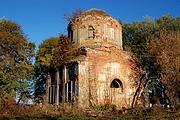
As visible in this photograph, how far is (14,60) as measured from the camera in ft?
99.8

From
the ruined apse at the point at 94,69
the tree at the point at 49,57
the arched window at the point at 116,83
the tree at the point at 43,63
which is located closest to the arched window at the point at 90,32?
the ruined apse at the point at 94,69

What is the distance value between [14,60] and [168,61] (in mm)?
14225

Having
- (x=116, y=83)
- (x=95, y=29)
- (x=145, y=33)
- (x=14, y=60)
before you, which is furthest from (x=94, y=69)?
(x=145, y=33)

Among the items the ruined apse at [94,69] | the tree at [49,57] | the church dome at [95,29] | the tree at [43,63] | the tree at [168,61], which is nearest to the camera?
the tree at [168,61]

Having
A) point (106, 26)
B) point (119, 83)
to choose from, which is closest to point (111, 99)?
point (119, 83)

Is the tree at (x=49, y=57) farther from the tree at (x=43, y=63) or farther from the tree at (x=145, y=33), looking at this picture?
the tree at (x=145, y=33)

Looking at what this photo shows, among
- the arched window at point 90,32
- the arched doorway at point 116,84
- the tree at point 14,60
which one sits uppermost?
the arched window at point 90,32

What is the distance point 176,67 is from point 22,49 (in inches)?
583

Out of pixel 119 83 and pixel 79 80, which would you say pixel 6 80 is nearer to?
pixel 79 80

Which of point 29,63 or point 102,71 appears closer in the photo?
point 102,71

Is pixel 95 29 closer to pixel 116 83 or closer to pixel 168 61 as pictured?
pixel 116 83

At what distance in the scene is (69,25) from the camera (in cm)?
3344

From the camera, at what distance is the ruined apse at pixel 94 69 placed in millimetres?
27656

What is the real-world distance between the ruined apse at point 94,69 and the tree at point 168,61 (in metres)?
2.81
